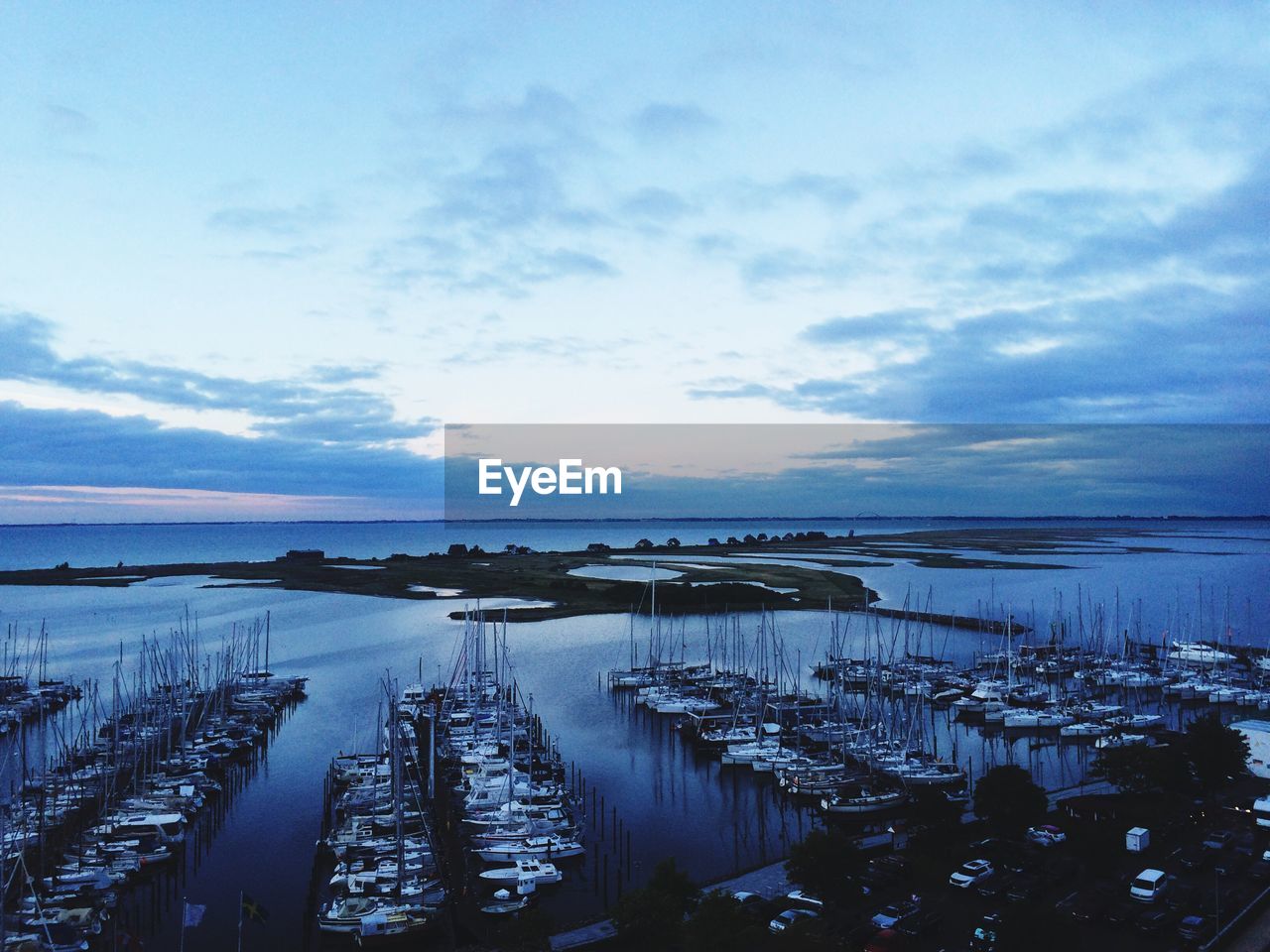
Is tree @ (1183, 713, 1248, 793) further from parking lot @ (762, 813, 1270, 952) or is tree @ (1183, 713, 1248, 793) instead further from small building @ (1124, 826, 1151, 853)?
small building @ (1124, 826, 1151, 853)

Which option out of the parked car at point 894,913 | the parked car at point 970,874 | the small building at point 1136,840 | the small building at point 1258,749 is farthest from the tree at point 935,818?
the small building at point 1258,749

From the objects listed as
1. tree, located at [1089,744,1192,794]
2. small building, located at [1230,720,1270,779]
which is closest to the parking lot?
tree, located at [1089,744,1192,794]

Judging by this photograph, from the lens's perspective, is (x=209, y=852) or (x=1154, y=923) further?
(x=209, y=852)

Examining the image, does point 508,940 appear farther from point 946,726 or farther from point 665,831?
point 946,726

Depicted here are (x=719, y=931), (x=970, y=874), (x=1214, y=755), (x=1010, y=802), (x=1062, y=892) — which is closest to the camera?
(x=719, y=931)

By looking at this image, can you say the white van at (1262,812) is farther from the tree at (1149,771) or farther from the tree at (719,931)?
the tree at (719,931)

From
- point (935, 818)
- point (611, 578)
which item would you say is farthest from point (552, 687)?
point (611, 578)

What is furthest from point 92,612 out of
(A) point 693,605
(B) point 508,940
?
(B) point 508,940

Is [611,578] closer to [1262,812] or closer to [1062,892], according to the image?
[1262,812]
